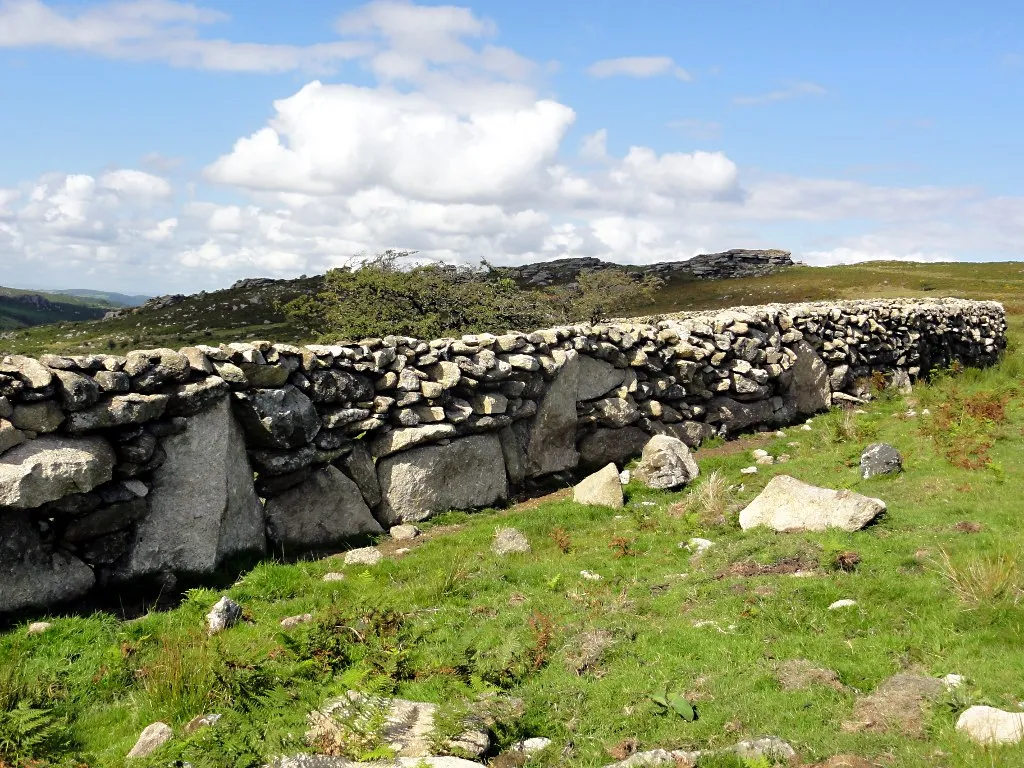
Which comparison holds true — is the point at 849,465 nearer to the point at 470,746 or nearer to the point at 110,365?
the point at 470,746

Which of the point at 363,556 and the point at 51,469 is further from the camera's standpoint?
the point at 363,556

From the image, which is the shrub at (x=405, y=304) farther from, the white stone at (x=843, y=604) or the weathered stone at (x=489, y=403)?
the white stone at (x=843, y=604)

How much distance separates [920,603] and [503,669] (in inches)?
157

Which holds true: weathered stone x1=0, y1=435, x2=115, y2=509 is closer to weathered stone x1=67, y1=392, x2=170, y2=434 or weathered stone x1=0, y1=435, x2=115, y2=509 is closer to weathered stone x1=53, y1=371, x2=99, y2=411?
weathered stone x1=67, y1=392, x2=170, y2=434

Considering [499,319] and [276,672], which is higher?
[499,319]

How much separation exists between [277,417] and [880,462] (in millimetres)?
9583

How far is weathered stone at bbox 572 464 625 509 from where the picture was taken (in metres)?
12.8

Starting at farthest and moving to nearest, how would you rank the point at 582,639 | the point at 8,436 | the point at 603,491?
1. the point at 603,491
2. the point at 8,436
3. the point at 582,639

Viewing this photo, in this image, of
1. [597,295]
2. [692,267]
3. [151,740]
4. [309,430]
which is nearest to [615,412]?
[309,430]

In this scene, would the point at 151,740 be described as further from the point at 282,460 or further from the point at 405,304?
the point at 405,304

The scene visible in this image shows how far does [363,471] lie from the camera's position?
39.3ft

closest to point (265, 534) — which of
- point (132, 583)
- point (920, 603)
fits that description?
point (132, 583)

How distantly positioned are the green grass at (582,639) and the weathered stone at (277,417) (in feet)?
5.75

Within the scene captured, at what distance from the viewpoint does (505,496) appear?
44.6ft
